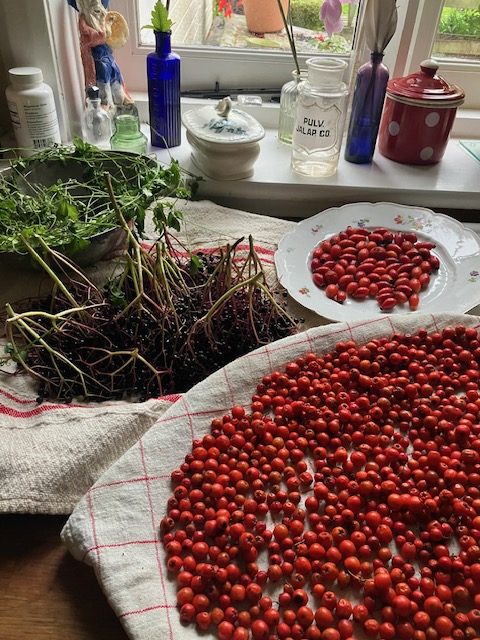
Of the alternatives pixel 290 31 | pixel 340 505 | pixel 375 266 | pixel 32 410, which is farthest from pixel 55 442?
pixel 290 31

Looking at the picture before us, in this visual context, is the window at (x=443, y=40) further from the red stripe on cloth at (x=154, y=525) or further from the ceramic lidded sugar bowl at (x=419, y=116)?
the red stripe on cloth at (x=154, y=525)

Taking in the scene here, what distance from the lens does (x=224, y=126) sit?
3.23 feet

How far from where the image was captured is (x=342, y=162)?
113cm

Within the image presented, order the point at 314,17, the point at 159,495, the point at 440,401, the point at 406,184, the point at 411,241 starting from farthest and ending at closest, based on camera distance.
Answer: the point at 314,17
the point at 406,184
the point at 411,241
the point at 440,401
the point at 159,495

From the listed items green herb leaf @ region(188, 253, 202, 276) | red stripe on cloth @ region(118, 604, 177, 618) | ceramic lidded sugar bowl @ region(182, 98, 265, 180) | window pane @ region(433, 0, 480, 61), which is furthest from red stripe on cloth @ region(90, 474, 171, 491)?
window pane @ region(433, 0, 480, 61)

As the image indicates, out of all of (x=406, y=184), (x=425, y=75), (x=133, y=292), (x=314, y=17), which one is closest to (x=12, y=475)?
(x=133, y=292)

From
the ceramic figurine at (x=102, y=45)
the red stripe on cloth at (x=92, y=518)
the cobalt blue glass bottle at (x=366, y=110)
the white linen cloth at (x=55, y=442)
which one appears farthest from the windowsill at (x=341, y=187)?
the red stripe on cloth at (x=92, y=518)

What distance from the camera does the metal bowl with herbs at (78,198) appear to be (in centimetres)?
73

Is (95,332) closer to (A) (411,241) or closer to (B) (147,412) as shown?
(B) (147,412)

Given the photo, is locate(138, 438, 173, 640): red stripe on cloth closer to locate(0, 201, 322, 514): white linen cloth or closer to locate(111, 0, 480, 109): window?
locate(0, 201, 322, 514): white linen cloth

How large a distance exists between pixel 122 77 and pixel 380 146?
537 millimetres

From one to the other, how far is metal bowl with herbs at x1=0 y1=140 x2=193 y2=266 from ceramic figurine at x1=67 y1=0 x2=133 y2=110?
0.77 feet

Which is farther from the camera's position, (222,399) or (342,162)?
(342,162)

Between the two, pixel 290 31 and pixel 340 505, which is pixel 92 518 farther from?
pixel 290 31
